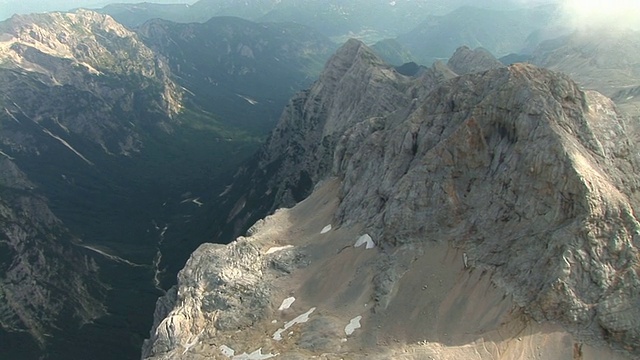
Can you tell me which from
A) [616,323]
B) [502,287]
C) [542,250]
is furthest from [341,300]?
[616,323]

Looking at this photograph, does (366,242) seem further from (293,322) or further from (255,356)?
(255,356)

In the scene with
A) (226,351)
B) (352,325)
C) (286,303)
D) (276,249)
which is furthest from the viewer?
(276,249)

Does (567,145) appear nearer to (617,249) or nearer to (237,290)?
(617,249)

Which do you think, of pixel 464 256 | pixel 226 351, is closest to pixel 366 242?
pixel 464 256

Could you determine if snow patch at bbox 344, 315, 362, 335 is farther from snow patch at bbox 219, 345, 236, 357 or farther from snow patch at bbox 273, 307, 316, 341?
snow patch at bbox 219, 345, 236, 357

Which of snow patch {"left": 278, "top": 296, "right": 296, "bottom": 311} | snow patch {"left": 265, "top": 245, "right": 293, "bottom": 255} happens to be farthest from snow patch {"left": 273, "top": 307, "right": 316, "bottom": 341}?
snow patch {"left": 265, "top": 245, "right": 293, "bottom": 255}

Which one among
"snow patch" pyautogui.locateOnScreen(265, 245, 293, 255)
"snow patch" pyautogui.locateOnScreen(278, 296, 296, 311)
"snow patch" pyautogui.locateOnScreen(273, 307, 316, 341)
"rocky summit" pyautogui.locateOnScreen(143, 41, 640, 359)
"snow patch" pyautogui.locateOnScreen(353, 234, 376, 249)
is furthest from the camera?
"snow patch" pyautogui.locateOnScreen(265, 245, 293, 255)
